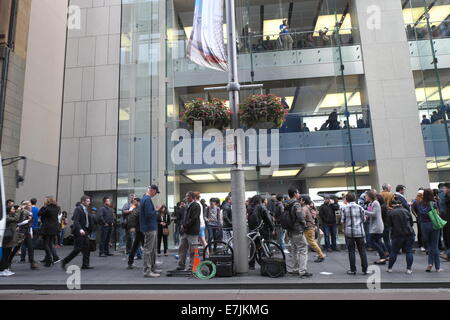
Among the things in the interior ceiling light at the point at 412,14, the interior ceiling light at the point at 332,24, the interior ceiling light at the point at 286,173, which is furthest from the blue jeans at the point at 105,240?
the interior ceiling light at the point at 412,14

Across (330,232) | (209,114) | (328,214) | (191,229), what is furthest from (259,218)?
(330,232)

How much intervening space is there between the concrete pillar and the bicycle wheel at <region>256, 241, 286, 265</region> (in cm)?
818

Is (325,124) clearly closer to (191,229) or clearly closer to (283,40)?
(283,40)

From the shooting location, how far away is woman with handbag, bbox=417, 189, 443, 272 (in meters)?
7.48

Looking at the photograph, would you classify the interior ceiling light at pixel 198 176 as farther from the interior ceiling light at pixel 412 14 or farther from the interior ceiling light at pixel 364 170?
the interior ceiling light at pixel 412 14

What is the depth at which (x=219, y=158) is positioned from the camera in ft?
52.0

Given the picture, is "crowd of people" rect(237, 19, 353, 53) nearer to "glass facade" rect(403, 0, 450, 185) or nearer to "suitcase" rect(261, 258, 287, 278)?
"glass facade" rect(403, 0, 450, 185)

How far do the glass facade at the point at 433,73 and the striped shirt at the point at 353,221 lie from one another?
6.94m

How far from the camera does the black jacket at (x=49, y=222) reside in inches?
363

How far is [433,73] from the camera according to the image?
13.3 m

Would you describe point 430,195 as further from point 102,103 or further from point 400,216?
point 102,103

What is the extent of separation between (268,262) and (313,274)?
1063 mm
